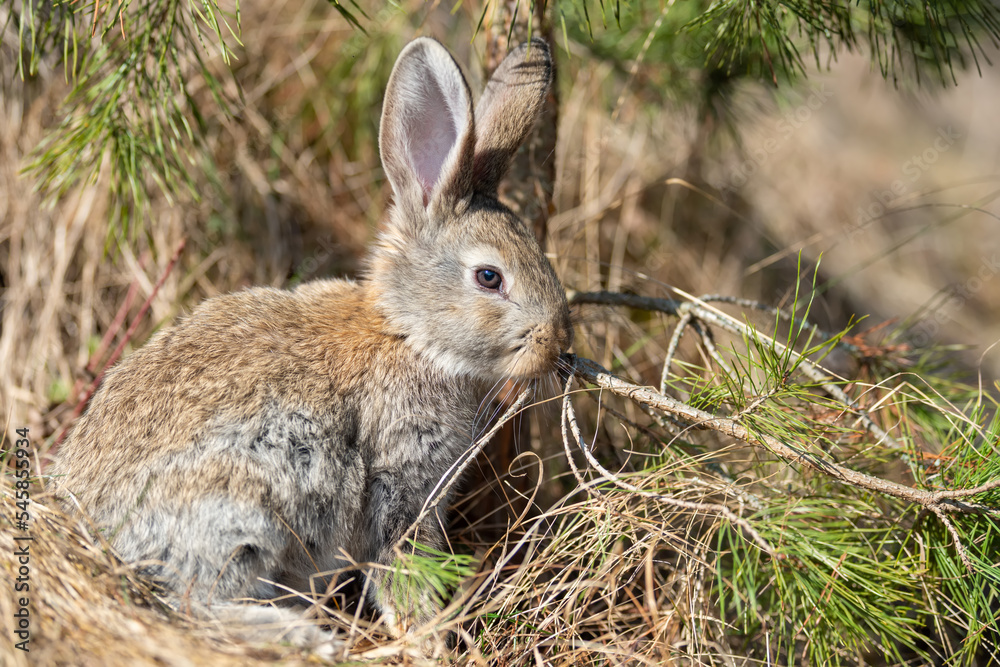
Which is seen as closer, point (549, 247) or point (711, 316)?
point (711, 316)

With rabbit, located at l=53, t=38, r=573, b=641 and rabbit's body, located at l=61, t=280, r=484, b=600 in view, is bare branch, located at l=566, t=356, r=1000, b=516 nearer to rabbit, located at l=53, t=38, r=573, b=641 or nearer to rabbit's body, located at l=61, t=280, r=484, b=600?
rabbit, located at l=53, t=38, r=573, b=641

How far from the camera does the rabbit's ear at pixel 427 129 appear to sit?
2.67m

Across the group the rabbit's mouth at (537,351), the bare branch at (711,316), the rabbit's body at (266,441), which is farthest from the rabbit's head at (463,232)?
the bare branch at (711,316)

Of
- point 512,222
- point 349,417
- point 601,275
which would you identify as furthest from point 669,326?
point 349,417

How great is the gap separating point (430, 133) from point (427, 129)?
2 centimetres

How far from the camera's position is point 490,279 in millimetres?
2828

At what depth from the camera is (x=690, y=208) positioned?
553 centimetres

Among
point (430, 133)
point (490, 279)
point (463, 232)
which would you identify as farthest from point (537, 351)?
point (430, 133)

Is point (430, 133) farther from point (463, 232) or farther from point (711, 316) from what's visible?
point (711, 316)

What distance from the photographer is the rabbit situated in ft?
7.69

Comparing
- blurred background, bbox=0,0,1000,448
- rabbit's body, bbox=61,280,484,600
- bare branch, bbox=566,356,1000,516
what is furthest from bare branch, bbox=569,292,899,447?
rabbit's body, bbox=61,280,484,600

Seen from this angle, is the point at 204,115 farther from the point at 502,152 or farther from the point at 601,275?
the point at 601,275

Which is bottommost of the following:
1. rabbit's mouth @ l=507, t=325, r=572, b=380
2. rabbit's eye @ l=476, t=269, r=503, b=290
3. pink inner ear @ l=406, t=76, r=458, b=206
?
rabbit's mouth @ l=507, t=325, r=572, b=380

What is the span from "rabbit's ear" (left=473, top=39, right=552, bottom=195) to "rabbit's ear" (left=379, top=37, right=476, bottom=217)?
0.16m
